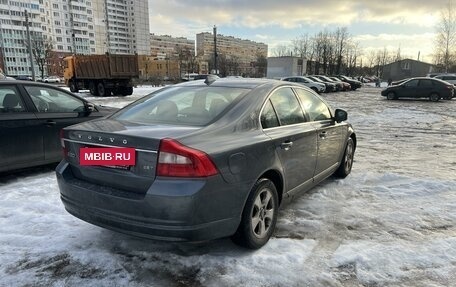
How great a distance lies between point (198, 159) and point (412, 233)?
2.50 m

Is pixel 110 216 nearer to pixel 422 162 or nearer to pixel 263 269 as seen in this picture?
pixel 263 269

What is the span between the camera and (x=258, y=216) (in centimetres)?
338

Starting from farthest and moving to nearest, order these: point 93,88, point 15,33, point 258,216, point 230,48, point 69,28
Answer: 1. point 230,48
2. point 69,28
3. point 15,33
4. point 93,88
5. point 258,216

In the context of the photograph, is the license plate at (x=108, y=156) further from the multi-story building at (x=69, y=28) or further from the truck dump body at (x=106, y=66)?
the multi-story building at (x=69, y=28)

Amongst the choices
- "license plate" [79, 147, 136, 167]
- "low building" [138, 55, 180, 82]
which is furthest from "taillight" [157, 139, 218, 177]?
"low building" [138, 55, 180, 82]

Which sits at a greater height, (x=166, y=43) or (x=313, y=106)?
(x=166, y=43)

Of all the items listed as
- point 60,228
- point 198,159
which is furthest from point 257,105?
point 60,228

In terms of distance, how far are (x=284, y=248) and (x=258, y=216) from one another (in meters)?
0.40

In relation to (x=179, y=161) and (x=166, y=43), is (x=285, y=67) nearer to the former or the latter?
(x=179, y=161)

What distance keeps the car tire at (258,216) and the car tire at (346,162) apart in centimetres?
230

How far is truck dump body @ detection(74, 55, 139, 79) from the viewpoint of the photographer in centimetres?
2569

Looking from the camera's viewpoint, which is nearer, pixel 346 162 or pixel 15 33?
pixel 346 162

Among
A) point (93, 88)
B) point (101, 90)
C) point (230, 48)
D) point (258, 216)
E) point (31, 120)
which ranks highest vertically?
point (230, 48)

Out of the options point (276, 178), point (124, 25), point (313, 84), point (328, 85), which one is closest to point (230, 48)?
point (124, 25)
